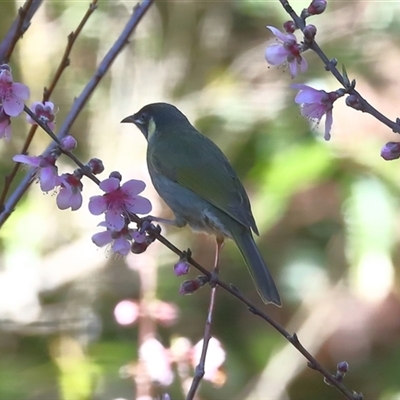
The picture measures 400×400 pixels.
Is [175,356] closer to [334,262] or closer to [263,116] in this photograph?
[334,262]

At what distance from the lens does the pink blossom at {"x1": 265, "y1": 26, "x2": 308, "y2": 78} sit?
1383mm

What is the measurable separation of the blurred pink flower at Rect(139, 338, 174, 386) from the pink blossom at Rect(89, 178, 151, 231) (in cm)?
76

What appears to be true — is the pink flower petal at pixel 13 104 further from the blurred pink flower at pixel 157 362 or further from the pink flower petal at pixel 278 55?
the blurred pink flower at pixel 157 362

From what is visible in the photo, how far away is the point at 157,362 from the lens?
2156 mm

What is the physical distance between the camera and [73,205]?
145cm

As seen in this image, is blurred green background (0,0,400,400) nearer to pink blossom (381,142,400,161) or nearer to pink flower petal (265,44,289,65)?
pink flower petal (265,44,289,65)

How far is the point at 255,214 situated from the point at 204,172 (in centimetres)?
126

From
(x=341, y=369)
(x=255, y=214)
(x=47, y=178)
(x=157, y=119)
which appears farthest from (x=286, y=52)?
(x=255, y=214)

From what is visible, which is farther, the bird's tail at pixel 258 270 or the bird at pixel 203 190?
the bird at pixel 203 190

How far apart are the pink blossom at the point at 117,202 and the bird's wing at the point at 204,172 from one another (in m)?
0.61

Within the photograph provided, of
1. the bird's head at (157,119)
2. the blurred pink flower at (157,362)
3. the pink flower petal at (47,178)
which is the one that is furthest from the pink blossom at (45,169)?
the bird's head at (157,119)

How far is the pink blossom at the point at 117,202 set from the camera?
1.47 metres

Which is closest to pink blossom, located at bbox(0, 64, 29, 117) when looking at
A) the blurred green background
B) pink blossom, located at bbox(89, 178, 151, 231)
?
pink blossom, located at bbox(89, 178, 151, 231)

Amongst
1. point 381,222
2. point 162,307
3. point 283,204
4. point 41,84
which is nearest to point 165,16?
point 41,84
